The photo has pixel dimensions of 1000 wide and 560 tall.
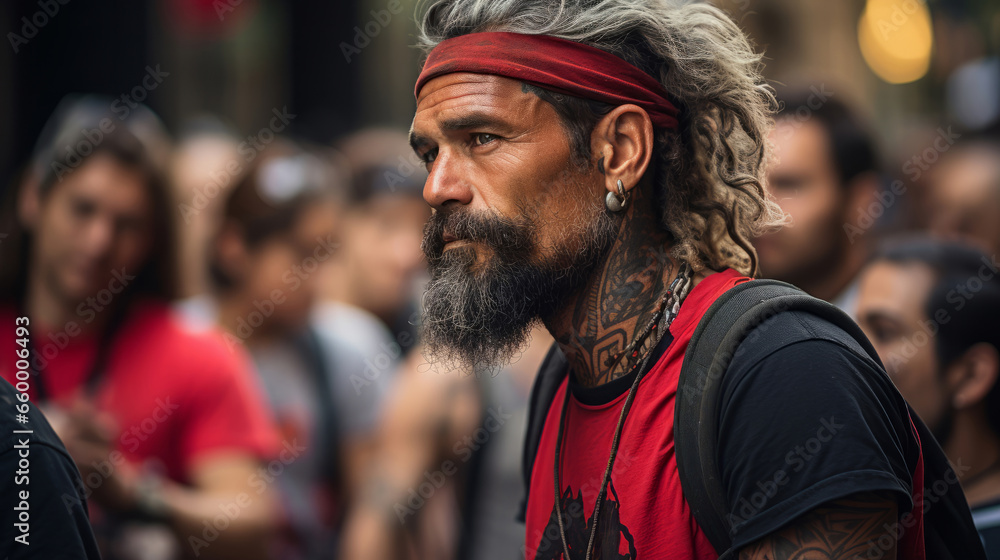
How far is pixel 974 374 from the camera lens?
3236mm

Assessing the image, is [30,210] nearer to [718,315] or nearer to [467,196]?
[467,196]

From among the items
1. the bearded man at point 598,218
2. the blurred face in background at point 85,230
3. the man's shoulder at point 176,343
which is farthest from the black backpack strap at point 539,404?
the blurred face in background at point 85,230

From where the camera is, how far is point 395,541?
14.2ft

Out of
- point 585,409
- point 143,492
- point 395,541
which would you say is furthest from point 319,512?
point 585,409

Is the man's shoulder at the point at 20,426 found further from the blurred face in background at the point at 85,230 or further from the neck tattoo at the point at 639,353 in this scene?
the blurred face in background at the point at 85,230

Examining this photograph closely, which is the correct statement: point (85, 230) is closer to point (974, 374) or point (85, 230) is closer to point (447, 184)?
point (447, 184)

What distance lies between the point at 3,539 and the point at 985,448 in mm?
3268

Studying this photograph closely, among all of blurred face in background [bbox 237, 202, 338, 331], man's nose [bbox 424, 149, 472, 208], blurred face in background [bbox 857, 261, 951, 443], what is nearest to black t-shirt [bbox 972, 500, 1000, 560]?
blurred face in background [bbox 857, 261, 951, 443]

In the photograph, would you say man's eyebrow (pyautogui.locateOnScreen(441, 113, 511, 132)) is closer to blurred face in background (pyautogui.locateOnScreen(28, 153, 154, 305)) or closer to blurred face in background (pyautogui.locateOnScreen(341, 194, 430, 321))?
blurred face in background (pyautogui.locateOnScreen(28, 153, 154, 305))

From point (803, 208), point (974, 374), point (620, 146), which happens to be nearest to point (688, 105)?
point (620, 146)

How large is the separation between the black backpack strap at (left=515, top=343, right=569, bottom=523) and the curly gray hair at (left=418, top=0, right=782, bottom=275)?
1.93 feet

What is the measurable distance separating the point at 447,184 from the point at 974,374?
2.40 m

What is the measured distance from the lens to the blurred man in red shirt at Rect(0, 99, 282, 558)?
11.8 ft

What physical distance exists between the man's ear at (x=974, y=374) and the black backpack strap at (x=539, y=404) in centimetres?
177
